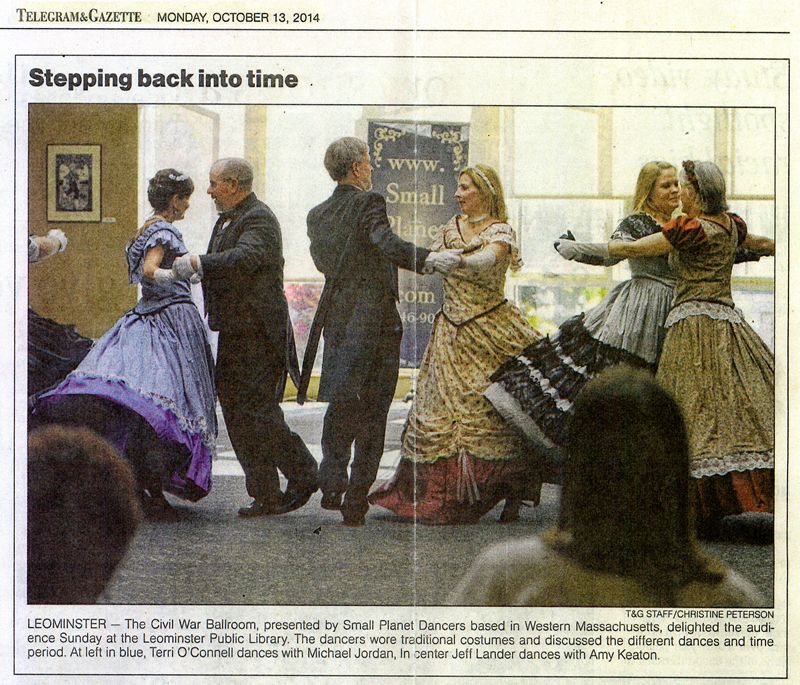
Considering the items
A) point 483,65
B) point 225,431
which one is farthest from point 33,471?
point 483,65

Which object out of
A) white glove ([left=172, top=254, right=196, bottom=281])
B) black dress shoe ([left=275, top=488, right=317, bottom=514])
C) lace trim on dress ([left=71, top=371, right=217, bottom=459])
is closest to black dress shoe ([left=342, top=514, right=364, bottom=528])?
black dress shoe ([left=275, top=488, right=317, bottom=514])

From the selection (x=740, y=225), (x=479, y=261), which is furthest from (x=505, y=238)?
(x=740, y=225)

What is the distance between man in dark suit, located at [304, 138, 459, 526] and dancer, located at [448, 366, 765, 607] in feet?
2.36

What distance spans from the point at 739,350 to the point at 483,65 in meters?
1.74

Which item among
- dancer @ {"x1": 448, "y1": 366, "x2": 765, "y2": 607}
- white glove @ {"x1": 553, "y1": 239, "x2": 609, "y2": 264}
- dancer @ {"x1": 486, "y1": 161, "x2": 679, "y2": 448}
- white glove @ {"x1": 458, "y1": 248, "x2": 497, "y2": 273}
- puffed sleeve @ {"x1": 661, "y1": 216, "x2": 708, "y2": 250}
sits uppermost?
puffed sleeve @ {"x1": 661, "y1": 216, "x2": 708, "y2": 250}

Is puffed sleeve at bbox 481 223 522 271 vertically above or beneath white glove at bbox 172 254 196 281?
above

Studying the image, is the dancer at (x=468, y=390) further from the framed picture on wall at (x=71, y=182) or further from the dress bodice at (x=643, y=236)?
the framed picture on wall at (x=71, y=182)

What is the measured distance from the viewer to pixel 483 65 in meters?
4.76

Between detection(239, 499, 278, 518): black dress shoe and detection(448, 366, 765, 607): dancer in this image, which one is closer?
detection(448, 366, 765, 607): dancer

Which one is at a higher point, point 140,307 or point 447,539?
point 140,307

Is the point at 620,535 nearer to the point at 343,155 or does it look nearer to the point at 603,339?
the point at 603,339

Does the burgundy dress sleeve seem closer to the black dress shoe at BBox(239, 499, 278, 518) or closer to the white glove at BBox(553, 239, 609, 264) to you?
the white glove at BBox(553, 239, 609, 264)

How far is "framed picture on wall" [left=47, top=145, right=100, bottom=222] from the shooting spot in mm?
4832

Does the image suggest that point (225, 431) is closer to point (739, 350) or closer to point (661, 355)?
point (661, 355)
